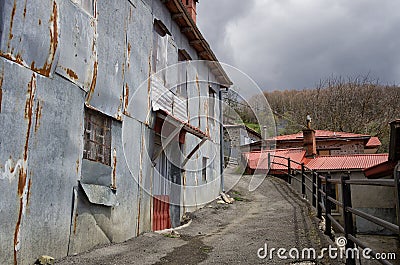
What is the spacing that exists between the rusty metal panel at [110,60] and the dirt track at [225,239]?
2.39m

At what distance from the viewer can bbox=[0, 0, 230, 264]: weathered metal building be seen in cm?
425

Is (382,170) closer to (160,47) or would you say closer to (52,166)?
(160,47)

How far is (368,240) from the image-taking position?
1072cm

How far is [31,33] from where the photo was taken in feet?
14.9

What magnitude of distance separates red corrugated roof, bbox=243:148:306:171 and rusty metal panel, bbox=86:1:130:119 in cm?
1390

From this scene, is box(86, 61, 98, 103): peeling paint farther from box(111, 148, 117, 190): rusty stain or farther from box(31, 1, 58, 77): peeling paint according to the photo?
box(111, 148, 117, 190): rusty stain

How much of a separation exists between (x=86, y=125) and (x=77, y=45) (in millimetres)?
1243

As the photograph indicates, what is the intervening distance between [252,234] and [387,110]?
34.1 metres

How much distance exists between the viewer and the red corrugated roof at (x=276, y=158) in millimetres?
20234

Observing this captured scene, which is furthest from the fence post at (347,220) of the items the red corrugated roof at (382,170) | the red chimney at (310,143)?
the red chimney at (310,143)

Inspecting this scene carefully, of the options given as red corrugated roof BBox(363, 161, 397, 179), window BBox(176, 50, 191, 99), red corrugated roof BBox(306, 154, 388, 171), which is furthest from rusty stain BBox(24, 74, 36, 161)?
red corrugated roof BBox(306, 154, 388, 171)

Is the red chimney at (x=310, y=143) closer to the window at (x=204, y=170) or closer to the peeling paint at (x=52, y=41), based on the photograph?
the window at (x=204, y=170)

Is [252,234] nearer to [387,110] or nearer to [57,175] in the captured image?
[57,175]

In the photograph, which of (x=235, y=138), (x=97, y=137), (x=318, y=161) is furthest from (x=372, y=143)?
(x=97, y=137)
